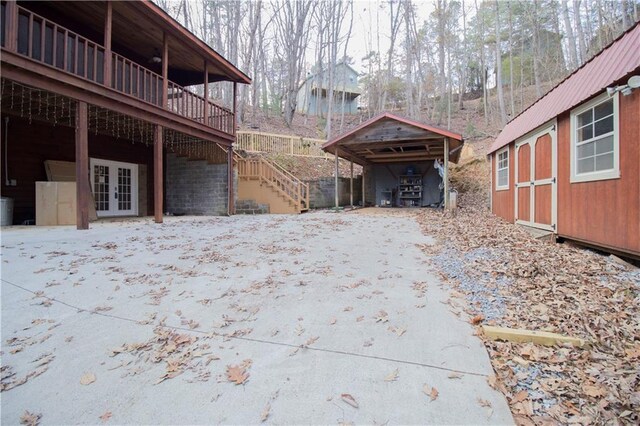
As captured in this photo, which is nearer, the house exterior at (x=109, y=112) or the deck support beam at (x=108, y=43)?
the house exterior at (x=109, y=112)

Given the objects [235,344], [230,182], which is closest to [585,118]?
[235,344]

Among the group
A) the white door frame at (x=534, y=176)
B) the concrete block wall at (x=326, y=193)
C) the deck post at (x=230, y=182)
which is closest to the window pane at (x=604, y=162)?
the white door frame at (x=534, y=176)

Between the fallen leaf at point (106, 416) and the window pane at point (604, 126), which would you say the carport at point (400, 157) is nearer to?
the window pane at point (604, 126)

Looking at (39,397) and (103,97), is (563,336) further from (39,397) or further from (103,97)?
(103,97)

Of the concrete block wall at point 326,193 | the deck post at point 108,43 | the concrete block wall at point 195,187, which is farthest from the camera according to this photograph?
the concrete block wall at point 326,193

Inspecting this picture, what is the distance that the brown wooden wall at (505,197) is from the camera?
27.7ft

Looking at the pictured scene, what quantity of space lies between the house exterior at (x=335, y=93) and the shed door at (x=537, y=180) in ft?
79.1

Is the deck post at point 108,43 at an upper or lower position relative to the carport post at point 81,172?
upper

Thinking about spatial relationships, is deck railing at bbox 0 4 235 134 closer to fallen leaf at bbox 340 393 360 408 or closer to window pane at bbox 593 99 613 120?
fallen leaf at bbox 340 393 360 408

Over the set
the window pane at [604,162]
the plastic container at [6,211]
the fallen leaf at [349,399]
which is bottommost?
the fallen leaf at [349,399]

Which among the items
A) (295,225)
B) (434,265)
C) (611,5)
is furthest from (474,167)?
(434,265)

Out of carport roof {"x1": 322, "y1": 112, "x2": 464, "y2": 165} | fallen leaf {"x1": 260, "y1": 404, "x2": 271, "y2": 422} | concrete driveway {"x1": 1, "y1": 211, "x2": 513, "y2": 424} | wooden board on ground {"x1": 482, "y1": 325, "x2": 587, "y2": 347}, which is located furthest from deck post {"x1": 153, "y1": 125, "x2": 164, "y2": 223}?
wooden board on ground {"x1": 482, "y1": 325, "x2": 587, "y2": 347}

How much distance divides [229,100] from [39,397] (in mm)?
25218

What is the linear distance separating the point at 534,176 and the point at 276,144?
46.1 feet
